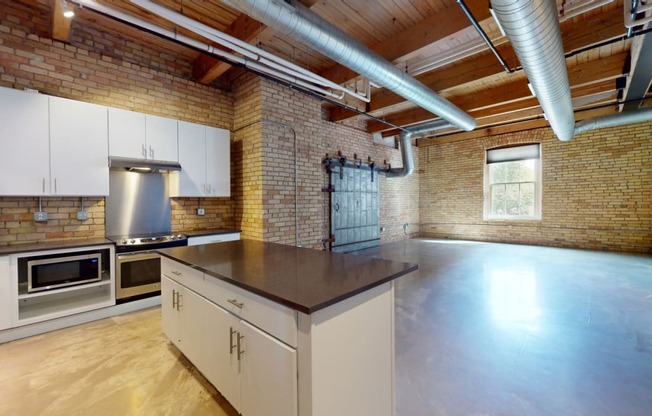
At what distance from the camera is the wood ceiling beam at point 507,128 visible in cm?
675

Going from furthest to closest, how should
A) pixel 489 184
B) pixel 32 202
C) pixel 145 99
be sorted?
pixel 489 184, pixel 145 99, pixel 32 202

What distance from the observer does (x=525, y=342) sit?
8.61ft

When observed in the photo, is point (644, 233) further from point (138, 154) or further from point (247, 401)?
point (138, 154)

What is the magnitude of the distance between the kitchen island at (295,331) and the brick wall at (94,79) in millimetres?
2676

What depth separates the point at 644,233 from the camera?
6.49 meters

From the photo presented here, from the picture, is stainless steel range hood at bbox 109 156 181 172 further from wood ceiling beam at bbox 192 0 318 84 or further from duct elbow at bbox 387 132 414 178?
duct elbow at bbox 387 132 414 178

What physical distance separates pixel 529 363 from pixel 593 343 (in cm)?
88

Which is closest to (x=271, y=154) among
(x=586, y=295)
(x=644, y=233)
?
(x=586, y=295)

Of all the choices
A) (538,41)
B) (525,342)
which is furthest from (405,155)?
(525,342)

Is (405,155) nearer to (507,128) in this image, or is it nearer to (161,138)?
(507,128)

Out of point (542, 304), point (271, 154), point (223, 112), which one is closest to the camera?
point (542, 304)

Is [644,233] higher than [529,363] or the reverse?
higher

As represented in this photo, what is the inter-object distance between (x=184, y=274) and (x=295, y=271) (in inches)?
41.4

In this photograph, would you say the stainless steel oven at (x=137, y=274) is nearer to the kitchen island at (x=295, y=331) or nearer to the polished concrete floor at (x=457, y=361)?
the polished concrete floor at (x=457, y=361)
